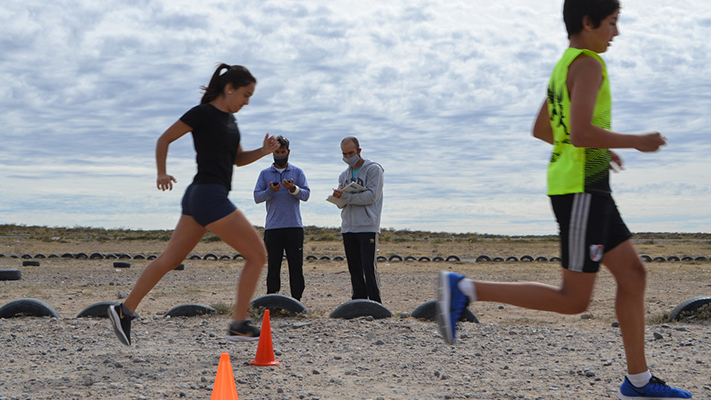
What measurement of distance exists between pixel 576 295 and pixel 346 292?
7.57 meters

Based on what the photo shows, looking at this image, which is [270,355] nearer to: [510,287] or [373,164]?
[510,287]

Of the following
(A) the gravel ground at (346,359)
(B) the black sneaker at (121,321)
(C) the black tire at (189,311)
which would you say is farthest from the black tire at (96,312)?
(B) the black sneaker at (121,321)

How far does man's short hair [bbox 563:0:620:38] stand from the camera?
2.91m

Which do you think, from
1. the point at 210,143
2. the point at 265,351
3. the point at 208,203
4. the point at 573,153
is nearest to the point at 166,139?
the point at 210,143

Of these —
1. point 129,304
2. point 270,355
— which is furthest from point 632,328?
point 129,304

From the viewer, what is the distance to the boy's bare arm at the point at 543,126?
11.2 ft

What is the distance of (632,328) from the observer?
307 centimetres

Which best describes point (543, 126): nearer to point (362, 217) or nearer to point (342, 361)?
point (342, 361)

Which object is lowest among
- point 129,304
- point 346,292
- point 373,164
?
point 346,292

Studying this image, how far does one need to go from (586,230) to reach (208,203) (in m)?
2.32

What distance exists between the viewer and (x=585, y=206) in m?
2.85

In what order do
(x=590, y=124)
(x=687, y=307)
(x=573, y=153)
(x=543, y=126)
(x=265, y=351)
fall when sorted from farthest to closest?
(x=687, y=307), (x=265, y=351), (x=543, y=126), (x=573, y=153), (x=590, y=124)

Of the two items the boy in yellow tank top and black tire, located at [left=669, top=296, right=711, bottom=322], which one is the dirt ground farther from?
the boy in yellow tank top

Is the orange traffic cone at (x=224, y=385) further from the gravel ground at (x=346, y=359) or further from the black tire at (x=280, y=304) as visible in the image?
the black tire at (x=280, y=304)
